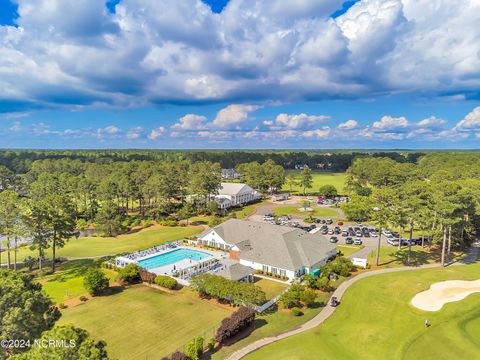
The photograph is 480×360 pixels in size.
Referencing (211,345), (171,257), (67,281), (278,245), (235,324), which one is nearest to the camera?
(211,345)

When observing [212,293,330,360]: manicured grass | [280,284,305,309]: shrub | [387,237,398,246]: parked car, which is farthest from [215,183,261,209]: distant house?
[212,293,330,360]: manicured grass

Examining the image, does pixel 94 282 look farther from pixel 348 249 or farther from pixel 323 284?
pixel 348 249

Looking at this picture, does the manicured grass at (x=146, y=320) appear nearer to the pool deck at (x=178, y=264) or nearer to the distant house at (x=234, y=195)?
the pool deck at (x=178, y=264)

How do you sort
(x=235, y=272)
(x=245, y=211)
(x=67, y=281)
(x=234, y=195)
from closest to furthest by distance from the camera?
(x=235, y=272) → (x=67, y=281) → (x=245, y=211) → (x=234, y=195)

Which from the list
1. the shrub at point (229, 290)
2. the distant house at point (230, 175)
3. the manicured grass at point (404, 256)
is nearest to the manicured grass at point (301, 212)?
the manicured grass at point (404, 256)

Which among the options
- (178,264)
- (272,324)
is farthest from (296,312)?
(178,264)

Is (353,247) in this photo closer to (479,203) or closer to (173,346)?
(479,203)
